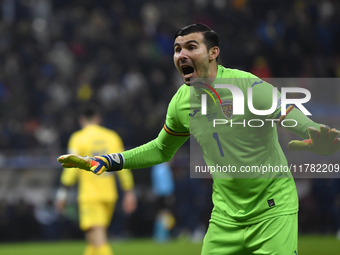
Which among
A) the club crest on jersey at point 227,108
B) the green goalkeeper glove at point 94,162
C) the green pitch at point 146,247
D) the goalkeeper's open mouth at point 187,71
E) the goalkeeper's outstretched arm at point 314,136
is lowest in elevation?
the green pitch at point 146,247

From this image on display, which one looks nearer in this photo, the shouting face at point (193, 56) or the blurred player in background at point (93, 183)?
the shouting face at point (193, 56)

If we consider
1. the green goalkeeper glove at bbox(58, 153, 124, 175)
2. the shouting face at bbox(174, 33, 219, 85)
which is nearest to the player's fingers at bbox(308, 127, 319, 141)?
the shouting face at bbox(174, 33, 219, 85)

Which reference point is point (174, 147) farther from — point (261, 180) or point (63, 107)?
point (63, 107)

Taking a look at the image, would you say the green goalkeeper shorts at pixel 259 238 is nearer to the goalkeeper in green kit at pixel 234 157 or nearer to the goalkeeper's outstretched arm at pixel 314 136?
the goalkeeper in green kit at pixel 234 157

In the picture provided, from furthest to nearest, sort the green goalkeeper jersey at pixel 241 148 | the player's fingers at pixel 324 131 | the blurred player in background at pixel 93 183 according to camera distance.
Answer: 1. the blurred player in background at pixel 93 183
2. the green goalkeeper jersey at pixel 241 148
3. the player's fingers at pixel 324 131

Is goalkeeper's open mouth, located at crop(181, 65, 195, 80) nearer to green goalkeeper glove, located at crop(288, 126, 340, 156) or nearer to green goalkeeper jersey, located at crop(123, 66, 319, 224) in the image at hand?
green goalkeeper jersey, located at crop(123, 66, 319, 224)

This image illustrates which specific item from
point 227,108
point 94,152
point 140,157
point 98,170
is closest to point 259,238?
point 227,108

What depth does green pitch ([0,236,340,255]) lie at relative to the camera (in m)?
10.2

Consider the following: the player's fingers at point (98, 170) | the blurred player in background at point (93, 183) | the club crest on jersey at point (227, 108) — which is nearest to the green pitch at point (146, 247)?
the blurred player in background at point (93, 183)

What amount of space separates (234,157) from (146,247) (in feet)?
25.7

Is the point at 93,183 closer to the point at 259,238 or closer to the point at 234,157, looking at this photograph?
the point at 234,157

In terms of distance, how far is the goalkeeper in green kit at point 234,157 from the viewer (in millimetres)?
3834

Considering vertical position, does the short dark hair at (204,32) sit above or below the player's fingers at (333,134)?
above

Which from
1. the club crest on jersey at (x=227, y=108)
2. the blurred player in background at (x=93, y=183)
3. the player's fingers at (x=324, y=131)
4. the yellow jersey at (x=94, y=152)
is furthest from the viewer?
the yellow jersey at (x=94, y=152)
